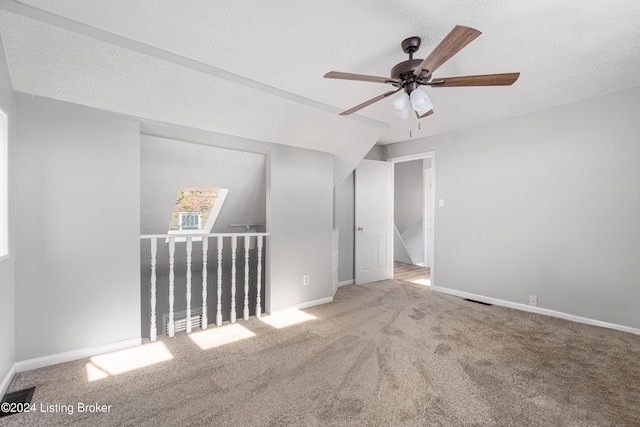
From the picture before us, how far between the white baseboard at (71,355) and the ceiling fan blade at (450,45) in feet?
9.63

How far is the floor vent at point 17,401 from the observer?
5.37 feet

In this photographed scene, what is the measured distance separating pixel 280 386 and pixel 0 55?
2.62 metres

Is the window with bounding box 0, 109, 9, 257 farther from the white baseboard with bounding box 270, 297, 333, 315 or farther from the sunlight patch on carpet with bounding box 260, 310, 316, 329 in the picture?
the white baseboard with bounding box 270, 297, 333, 315

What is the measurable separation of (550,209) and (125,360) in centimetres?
431

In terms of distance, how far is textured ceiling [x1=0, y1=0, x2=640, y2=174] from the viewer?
5.35 feet

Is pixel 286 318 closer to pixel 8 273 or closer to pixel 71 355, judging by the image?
pixel 71 355

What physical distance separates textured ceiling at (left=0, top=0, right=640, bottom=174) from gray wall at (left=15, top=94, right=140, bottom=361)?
24cm

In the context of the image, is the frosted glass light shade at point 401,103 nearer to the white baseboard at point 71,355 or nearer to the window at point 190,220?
the white baseboard at point 71,355

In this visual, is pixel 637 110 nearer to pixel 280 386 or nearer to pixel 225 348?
pixel 280 386

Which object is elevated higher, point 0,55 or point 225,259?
point 0,55

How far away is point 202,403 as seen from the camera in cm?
172

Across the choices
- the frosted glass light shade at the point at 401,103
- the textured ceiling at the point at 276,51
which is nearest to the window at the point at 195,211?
the textured ceiling at the point at 276,51

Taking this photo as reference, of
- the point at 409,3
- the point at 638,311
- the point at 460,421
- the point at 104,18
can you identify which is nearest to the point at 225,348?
the point at 460,421

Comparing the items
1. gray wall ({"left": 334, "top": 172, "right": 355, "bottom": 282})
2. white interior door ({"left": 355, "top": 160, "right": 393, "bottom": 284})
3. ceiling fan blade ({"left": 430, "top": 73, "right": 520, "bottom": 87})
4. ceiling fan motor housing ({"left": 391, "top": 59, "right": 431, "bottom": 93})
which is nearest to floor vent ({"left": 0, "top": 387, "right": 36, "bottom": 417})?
ceiling fan motor housing ({"left": 391, "top": 59, "right": 431, "bottom": 93})
